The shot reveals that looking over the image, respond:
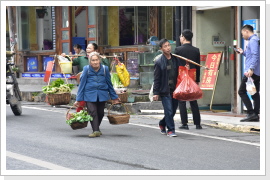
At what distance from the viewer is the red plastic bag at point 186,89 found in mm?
12202

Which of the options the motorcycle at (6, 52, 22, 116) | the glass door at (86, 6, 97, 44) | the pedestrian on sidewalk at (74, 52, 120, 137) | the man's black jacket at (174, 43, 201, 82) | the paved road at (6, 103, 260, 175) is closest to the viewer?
the paved road at (6, 103, 260, 175)

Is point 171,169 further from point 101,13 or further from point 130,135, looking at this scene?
point 101,13

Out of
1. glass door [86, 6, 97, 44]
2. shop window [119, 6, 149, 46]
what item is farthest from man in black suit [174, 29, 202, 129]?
glass door [86, 6, 97, 44]

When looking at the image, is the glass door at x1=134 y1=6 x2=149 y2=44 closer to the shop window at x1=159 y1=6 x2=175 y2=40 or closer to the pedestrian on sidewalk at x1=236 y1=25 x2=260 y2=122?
the shop window at x1=159 y1=6 x2=175 y2=40

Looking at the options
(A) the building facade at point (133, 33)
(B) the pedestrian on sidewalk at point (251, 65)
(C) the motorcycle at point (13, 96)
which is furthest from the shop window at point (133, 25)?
(B) the pedestrian on sidewalk at point (251, 65)

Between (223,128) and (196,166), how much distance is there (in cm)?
453

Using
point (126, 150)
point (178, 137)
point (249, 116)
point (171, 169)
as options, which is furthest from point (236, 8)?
point (171, 169)

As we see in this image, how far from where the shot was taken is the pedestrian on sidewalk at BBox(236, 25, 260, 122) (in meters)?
13.2

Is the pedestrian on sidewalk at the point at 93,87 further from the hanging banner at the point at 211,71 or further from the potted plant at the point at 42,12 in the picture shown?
the potted plant at the point at 42,12

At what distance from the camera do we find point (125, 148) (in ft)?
35.0

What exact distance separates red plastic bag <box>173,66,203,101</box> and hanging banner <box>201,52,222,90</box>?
3.71 m

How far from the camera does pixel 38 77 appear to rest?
26.5 metres

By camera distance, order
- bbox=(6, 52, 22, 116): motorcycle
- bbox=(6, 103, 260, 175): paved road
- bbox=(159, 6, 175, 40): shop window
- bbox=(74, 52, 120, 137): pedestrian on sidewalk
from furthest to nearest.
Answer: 1. bbox=(159, 6, 175, 40): shop window
2. bbox=(6, 52, 22, 116): motorcycle
3. bbox=(74, 52, 120, 137): pedestrian on sidewalk
4. bbox=(6, 103, 260, 175): paved road

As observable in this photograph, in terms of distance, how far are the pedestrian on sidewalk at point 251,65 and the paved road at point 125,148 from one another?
93 centimetres
